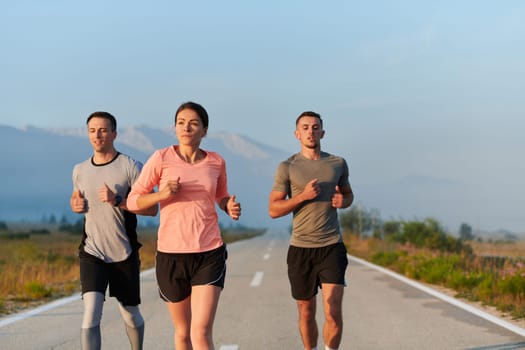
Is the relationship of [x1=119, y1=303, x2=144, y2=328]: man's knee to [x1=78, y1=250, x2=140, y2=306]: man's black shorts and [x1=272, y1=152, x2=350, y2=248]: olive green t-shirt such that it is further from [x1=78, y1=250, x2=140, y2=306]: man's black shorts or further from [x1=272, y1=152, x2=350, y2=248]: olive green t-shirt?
[x1=272, y1=152, x2=350, y2=248]: olive green t-shirt

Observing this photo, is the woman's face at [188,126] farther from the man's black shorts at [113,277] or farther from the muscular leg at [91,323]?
the muscular leg at [91,323]

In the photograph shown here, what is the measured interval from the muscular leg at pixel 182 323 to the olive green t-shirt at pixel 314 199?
1.48 metres

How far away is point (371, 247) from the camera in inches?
1309

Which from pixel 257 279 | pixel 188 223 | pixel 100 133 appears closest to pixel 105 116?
pixel 100 133

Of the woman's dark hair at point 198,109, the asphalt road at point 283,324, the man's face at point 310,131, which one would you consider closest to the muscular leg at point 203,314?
the woman's dark hair at point 198,109

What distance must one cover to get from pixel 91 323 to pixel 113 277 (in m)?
0.45

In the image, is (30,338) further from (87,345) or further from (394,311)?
(394,311)

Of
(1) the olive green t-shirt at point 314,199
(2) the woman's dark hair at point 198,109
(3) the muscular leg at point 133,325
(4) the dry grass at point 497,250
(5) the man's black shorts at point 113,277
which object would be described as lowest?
(4) the dry grass at point 497,250

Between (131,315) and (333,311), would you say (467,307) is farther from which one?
(131,315)

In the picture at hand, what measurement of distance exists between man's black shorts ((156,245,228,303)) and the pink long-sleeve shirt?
48mm

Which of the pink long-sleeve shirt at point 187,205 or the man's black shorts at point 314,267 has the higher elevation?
the pink long-sleeve shirt at point 187,205

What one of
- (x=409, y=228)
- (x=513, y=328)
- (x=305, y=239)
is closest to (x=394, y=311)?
(x=513, y=328)

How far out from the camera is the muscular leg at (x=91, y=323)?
5426 millimetres

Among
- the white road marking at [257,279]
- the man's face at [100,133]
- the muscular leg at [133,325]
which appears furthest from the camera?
the white road marking at [257,279]
